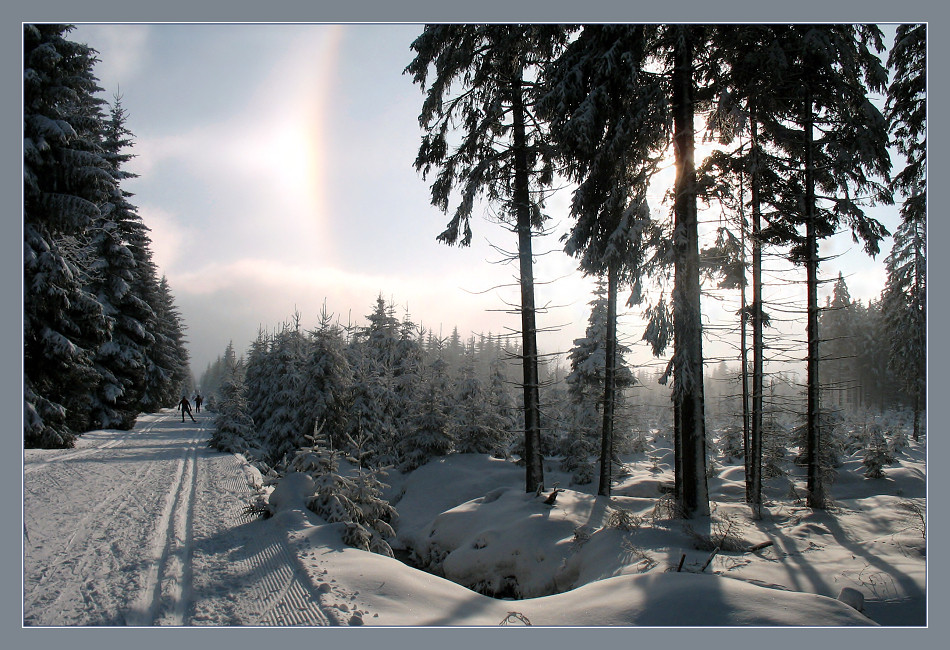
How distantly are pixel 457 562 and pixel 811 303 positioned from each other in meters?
10.8

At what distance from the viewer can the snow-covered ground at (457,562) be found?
4.33 meters

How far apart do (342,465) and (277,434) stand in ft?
17.1

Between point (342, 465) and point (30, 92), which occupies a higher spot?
point (30, 92)

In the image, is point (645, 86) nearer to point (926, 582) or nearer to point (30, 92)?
point (926, 582)

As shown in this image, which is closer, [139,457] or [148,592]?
[148,592]

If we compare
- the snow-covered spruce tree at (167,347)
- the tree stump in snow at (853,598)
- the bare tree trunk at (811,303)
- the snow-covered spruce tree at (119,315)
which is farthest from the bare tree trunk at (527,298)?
the snow-covered spruce tree at (167,347)

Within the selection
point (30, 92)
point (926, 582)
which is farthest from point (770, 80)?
point (30, 92)

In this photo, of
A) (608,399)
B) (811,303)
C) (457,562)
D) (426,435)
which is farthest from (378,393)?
(811,303)

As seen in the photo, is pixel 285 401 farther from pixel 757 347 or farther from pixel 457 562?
pixel 757 347

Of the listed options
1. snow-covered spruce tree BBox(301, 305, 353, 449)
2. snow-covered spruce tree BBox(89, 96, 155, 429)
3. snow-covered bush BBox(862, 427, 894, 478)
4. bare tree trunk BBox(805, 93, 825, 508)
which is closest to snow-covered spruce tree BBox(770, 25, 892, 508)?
bare tree trunk BBox(805, 93, 825, 508)

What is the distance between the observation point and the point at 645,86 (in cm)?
778

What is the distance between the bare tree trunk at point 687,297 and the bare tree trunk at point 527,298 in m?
3.65
